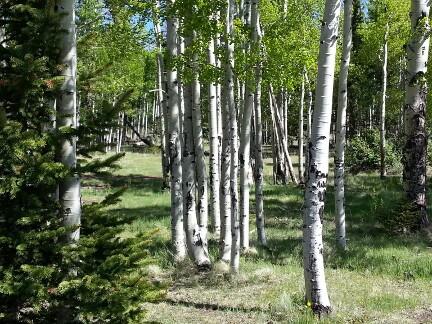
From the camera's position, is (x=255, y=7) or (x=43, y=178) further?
(x=255, y=7)

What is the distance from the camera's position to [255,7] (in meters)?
8.40

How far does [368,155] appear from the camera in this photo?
25078mm

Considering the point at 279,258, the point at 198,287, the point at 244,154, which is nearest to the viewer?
the point at 198,287

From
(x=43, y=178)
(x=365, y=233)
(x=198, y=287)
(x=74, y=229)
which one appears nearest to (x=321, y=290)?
(x=198, y=287)

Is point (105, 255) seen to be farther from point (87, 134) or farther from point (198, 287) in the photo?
point (198, 287)

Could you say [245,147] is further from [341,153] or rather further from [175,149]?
[341,153]

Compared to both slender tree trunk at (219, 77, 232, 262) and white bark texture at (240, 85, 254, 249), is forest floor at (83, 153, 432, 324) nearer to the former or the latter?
slender tree trunk at (219, 77, 232, 262)

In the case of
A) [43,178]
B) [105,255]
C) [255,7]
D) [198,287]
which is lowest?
[198,287]

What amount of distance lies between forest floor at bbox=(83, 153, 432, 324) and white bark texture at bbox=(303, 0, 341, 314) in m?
0.37

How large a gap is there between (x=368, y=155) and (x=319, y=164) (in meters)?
20.5

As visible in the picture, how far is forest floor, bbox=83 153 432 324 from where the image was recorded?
6246mm

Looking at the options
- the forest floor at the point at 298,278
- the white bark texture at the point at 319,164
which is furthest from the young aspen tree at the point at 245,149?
the white bark texture at the point at 319,164

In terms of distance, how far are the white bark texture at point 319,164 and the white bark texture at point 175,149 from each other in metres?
3.81

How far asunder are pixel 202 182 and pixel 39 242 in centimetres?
568
